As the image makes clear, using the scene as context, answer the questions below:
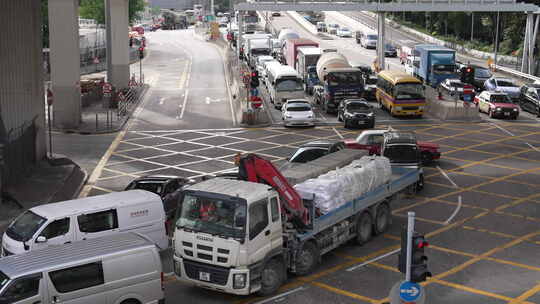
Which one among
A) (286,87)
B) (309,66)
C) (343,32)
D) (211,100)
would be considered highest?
(343,32)

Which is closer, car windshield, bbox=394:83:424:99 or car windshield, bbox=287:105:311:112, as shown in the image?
car windshield, bbox=287:105:311:112

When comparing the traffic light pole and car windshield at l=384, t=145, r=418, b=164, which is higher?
the traffic light pole

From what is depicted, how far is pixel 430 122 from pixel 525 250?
23.5m

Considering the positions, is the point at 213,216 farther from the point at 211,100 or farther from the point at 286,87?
the point at 211,100

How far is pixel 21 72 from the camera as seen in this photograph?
29297mm

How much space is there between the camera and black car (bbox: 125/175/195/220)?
22.7 metres

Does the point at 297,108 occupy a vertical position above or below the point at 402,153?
below

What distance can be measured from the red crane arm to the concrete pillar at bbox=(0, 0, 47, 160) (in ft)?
40.1

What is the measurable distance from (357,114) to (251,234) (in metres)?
25.5

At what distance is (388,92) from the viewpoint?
45344 mm

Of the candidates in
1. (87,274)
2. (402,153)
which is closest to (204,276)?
(87,274)

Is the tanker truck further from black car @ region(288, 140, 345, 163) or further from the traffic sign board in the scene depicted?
the traffic sign board

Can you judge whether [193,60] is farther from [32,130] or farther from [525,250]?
[525,250]

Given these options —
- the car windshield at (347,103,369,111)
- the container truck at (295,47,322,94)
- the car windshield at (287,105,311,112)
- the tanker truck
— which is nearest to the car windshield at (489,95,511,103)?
the tanker truck
